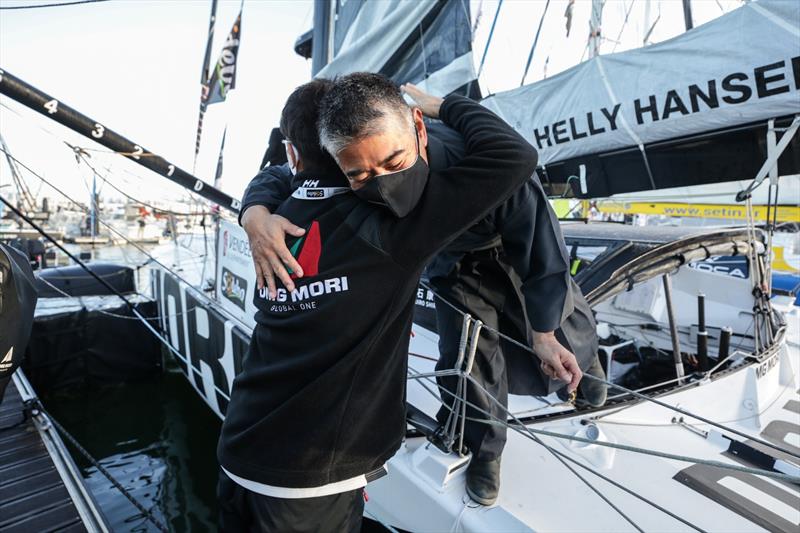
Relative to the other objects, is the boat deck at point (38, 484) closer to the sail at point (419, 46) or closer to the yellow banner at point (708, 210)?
the sail at point (419, 46)

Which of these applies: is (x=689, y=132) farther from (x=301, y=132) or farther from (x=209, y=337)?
(x=209, y=337)

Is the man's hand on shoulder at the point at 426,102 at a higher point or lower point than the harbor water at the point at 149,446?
higher

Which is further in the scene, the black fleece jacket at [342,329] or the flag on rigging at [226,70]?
the flag on rigging at [226,70]

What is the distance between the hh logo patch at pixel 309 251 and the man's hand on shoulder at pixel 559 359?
786 mm

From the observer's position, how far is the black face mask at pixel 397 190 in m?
0.93

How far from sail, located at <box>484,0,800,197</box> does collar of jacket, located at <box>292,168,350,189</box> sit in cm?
195

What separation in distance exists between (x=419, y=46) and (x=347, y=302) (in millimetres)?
3082

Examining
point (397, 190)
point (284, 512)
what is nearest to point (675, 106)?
point (397, 190)

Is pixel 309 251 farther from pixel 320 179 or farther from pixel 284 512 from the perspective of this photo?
pixel 284 512

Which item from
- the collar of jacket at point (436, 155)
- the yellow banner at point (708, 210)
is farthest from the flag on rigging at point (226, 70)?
the yellow banner at point (708, 210)

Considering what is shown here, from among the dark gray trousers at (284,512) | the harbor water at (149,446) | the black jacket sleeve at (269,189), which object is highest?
the black jacket sleeve at (269,189)

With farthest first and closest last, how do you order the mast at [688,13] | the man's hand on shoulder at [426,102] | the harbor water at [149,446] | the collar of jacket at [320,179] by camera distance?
the mast at [688,13], the harbor water at [149,446], the man's hand on shoulder at [426,102], the collar of jacket at [320,179]

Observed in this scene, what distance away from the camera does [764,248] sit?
10.3 ft

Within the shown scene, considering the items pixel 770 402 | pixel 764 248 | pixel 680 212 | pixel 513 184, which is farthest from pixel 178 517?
pixel 680 212
